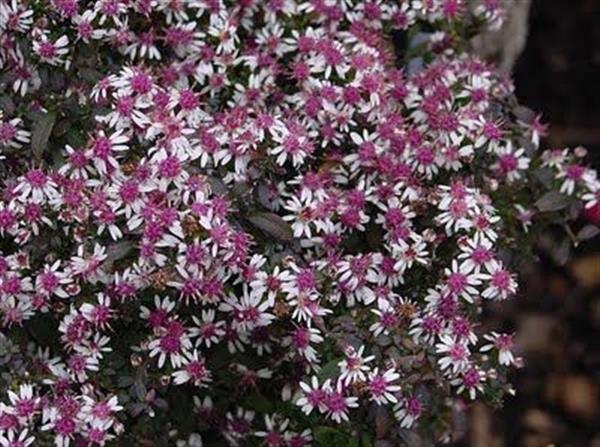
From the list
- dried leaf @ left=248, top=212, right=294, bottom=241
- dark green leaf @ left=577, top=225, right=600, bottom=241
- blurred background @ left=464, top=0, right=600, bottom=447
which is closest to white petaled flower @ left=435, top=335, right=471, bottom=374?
dried leaf @ left=248, top=212, right=294, bottom=241

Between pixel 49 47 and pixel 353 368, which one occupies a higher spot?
pixel 49 47

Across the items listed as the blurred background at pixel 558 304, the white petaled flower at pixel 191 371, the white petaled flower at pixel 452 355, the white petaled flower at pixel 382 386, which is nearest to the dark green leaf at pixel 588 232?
the white petaled flower at pixel 452 355

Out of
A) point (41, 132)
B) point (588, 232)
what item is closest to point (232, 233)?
point (41, 132)

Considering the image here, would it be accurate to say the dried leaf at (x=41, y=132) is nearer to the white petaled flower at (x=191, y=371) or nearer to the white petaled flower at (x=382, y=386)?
the white petaled flower at (x=191, y=371)

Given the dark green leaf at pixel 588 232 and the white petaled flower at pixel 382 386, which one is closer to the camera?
the white petaled flower at pixel 382 386

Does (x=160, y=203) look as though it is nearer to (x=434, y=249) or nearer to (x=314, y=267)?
(x=314, y=267)

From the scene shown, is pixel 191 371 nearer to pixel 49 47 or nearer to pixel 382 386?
pixel 382 386
